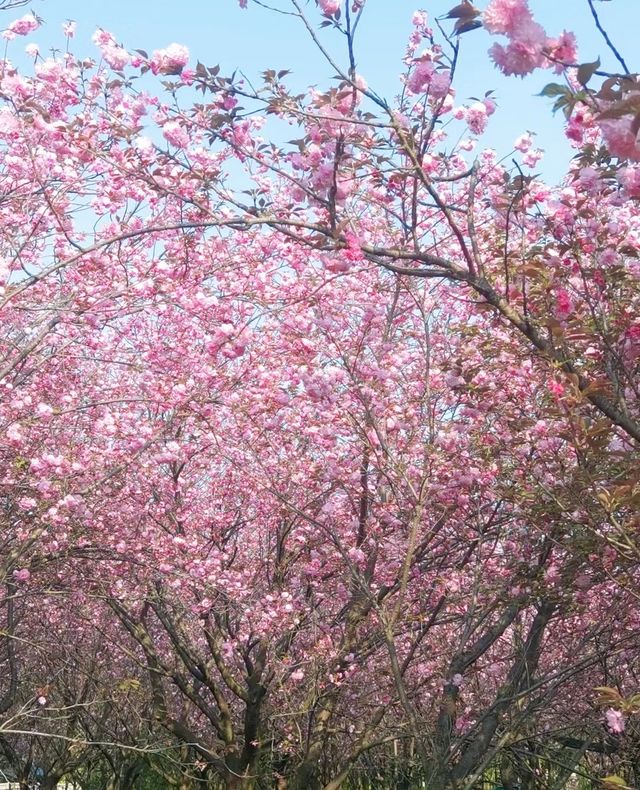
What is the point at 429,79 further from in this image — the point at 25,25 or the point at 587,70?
the point at 25,25

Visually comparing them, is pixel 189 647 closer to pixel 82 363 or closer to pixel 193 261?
pixel 82 363

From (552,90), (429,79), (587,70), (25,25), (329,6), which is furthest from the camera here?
(25,25)

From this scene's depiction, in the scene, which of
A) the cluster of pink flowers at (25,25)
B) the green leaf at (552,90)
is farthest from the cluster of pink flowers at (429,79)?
the cluster of pink flowers at (25,25)

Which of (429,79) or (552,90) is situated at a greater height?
(429,79)

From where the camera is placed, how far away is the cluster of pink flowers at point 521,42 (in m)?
3.23

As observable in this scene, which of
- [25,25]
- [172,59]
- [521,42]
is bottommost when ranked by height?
[521,42]

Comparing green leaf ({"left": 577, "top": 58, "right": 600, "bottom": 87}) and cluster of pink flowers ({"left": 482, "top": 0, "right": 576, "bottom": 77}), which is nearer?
green leaf ({"left": 577, "top": 58, "right": 600, "bottom": 87})

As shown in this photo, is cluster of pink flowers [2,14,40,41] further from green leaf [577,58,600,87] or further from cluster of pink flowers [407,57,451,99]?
green leaf [577,58,600,87]

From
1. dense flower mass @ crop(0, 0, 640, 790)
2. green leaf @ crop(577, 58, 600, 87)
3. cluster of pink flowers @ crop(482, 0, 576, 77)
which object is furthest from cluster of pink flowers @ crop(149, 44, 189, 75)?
green leaf @ crop(577, 58, 600, 87)

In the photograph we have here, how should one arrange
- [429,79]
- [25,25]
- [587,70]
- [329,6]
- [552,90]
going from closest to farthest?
[587,70], [552,90], [329,6], [429,79], [25,25]

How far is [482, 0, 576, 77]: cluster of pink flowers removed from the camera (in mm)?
3230

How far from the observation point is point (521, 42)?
3279 millimetres

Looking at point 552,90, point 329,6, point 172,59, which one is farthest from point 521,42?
point 172,59

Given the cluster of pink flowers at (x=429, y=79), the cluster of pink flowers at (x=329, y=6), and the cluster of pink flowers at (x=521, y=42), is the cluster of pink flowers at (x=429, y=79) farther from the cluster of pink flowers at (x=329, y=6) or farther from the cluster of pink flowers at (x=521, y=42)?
the cluster of pink flowers at (x=521, y=42)
